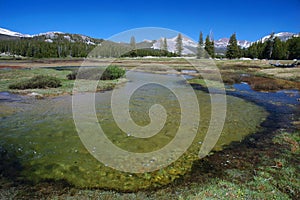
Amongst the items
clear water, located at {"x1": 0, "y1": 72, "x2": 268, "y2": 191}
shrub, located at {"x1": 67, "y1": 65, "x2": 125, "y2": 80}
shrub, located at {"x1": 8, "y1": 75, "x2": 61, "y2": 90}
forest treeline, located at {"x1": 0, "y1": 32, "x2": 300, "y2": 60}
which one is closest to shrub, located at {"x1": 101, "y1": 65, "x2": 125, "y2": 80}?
shrub, located at {"x1": 67, "y1": 65, "x2": 125, "y2": 80}

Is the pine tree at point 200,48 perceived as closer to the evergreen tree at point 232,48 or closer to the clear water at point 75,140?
the evergreen tree at point 232,48

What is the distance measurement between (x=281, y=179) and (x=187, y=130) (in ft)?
19.9

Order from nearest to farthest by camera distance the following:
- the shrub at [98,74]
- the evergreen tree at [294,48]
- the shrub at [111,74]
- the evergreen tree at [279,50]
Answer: the shrub at [98,74] → the shrub at [111,74] → the evergreen tree at [294,48] → the evergreen tree at [279,50]

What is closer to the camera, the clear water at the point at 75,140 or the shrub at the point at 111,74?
the clear water at the point at 75,140

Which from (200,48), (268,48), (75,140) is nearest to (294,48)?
(268,48)

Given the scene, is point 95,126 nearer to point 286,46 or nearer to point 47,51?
point 286,46

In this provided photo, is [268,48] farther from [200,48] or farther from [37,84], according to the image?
[37,84]

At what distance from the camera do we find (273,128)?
44.0 feet

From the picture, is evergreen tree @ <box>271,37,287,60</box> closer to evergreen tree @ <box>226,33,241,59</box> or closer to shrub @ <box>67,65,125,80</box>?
evergreen tree @ <box>226,33,241,59</box>

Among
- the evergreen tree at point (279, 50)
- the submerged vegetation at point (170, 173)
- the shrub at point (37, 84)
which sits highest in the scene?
the evergreen tree at point (279, 50)

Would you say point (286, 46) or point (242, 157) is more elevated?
point (286, 46)

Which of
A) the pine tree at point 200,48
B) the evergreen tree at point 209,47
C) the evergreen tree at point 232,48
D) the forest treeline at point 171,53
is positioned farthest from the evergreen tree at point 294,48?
the pine tree at point 200,48

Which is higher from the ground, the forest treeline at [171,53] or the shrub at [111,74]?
the forest treeline at [171,53]

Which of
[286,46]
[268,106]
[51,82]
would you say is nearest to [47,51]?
[51,82]
